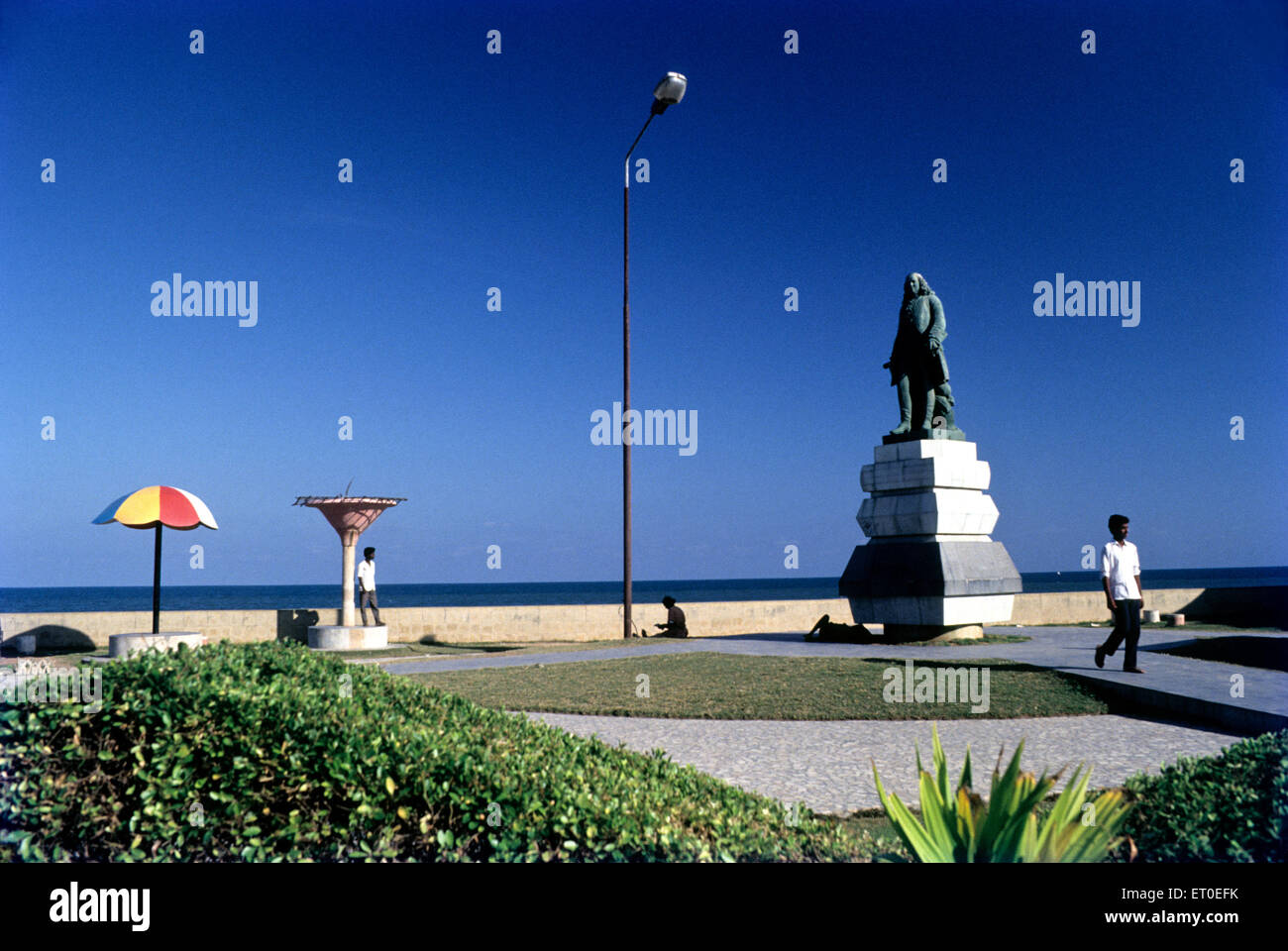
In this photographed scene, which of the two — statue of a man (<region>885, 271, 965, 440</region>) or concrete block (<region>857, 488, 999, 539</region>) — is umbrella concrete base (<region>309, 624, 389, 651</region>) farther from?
statue of a man (<region>885, 271, 965, 440</region>)

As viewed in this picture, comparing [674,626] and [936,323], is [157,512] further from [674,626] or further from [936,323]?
[936,323]

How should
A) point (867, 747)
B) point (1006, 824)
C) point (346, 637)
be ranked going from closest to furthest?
point (1006, 824)
point (867, 747)
point (346, 637)

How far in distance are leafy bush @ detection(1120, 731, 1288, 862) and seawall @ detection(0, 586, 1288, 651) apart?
1624 cm

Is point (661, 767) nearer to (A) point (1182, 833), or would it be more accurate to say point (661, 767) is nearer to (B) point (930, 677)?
(A) point (1182, 833)

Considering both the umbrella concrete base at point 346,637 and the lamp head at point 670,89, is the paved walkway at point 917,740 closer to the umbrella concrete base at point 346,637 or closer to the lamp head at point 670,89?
the umbrella concrete base at point 346,637

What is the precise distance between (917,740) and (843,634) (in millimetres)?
8938

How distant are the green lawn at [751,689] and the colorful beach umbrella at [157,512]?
20.4 ft

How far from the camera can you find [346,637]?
55.0ft

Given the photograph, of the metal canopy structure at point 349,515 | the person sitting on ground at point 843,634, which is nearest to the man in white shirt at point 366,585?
the metal canopy structure at point 349,515

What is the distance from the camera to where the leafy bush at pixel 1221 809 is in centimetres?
325

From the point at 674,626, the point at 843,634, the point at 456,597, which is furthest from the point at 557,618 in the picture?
the point at 456,597

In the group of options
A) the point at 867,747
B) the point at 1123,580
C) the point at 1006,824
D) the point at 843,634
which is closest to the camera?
the point at 1006,824
